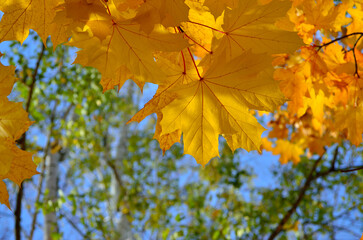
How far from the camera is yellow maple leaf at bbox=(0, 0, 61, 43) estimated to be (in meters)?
0.74

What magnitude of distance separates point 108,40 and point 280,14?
358 mm

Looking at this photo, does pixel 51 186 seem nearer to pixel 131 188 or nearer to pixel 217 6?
pixel 131 188

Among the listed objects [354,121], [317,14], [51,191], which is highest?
[51,191]

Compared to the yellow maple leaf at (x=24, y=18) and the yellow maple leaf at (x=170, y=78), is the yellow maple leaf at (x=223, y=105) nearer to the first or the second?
the yellow maple leaf at (x=170, y=78)

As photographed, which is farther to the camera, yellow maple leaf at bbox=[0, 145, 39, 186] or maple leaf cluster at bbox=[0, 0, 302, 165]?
yellow maple leaf at bbox=[0, 145, 39, 186]

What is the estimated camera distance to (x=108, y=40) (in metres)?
0.64

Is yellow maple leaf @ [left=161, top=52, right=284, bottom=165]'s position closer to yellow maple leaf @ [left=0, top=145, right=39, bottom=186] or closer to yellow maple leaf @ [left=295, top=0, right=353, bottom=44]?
yellow maple leaf @ [left=0, top=145, right=39, bottom=186]

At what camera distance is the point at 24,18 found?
2.50 ft

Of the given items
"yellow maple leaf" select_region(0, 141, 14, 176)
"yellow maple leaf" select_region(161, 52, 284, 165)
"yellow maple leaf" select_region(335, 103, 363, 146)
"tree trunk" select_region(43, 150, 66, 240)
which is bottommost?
"yellow maple leaf" select_region(0, 141, 14, 176)

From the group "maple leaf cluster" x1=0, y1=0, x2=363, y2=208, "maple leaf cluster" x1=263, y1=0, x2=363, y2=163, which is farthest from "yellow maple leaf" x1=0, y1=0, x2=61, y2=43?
"maple leaf cluster" x1=263, y1=0, x2=363, y2=163

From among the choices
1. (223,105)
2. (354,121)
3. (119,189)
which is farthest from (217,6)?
(119,189)

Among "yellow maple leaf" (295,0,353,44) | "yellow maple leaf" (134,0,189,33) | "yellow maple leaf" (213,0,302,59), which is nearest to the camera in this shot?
"yellow maple leaf" (134,0,189,33)

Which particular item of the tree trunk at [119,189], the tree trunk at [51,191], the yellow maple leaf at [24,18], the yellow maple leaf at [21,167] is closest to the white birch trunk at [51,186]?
the tree trunk at [51,191]

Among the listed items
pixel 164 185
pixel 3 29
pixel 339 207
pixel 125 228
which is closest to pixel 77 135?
pixel 125 228
